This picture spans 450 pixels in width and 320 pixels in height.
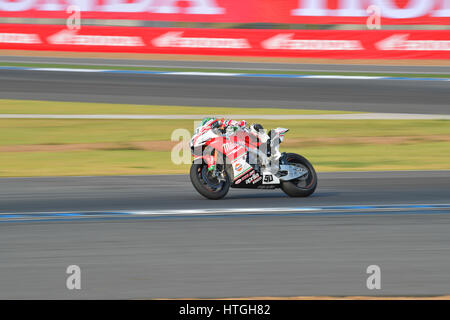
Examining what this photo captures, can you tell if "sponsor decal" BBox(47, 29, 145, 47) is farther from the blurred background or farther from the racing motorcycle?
the racing motorcycle

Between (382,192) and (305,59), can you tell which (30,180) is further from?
(305,59)

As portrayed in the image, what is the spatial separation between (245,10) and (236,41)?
39.6 inches

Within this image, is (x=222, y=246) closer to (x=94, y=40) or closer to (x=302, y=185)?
(x=302, y=185)

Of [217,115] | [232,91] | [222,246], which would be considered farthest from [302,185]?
[232,91]

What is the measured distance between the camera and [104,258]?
8.27 metres

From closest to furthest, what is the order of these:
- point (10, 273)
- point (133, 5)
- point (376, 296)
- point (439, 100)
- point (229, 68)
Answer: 1. point (376, 296)
2. point (10, 273)
3. point (439, 100)
4. point (229, 68)
5. point (133, 5)

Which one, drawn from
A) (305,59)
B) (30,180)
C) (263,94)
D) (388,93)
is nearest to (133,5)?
(305,59)

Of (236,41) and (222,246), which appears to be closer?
(222,246)

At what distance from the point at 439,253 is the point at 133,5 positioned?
21685mm

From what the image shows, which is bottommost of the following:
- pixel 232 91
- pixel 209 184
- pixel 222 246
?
pixel 222 246

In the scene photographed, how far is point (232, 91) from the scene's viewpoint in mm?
22922

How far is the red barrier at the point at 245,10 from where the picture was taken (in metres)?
26.8

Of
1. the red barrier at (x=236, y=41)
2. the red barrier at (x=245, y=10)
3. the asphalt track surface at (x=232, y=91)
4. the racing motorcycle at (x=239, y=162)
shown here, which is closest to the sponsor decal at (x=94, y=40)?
the red barrier at (x=236, y=41)

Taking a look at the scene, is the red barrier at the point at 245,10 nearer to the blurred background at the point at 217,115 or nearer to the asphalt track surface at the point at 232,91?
the blurred background at the point at 217,115
